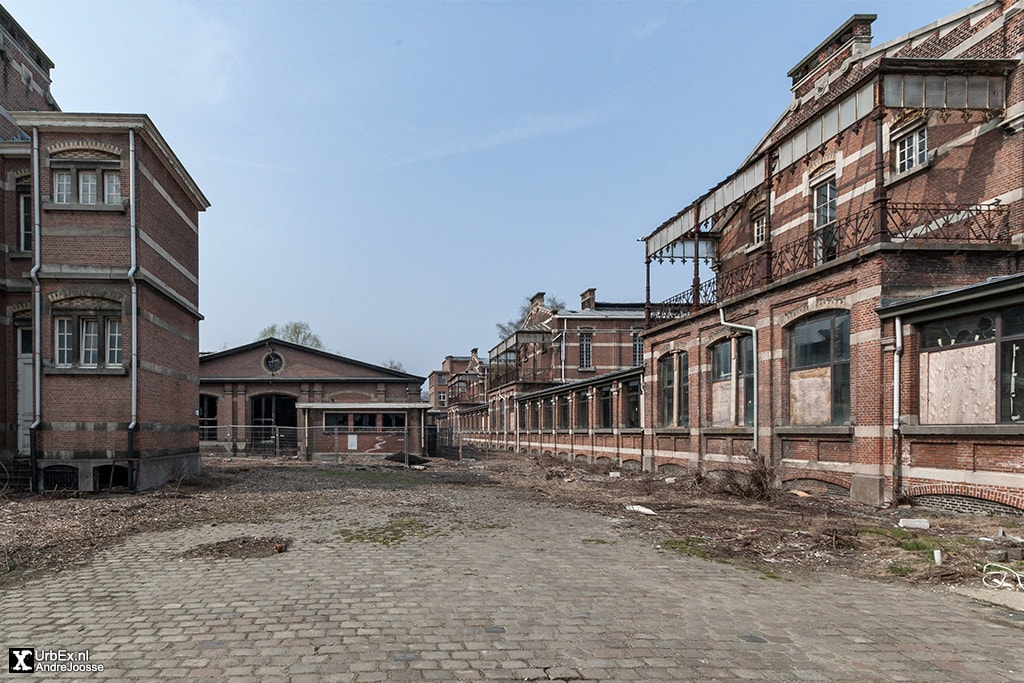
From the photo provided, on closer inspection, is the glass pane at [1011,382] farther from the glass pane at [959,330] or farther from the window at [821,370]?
the window at [821,370]

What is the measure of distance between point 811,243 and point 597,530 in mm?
12961

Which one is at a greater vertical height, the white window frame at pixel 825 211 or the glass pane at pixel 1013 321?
the white window frame at pixel 825 211

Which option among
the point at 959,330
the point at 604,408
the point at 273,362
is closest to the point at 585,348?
the point at 604,408

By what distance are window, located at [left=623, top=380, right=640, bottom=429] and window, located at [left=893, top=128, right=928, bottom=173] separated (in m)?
12.1

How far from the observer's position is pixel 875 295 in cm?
1381

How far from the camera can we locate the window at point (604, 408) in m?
29.8

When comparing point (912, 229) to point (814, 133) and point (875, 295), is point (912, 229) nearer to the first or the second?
point (814, 133)

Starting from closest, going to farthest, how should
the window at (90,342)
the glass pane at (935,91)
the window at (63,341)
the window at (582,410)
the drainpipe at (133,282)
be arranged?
the glass pane at (935,91) < the window at (63,341) < the drainpipe at (133,282) < the window at (90,342) < the window at (582,410)

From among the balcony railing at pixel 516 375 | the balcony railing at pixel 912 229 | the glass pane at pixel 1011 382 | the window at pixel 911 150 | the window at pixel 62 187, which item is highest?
the window at pixel 911 150

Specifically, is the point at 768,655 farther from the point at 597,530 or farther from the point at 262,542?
the point at 262,542

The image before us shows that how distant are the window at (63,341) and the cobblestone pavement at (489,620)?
9.27 m

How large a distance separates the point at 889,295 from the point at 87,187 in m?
18.6

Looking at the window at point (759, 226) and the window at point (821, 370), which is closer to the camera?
the window at point (821, 370)

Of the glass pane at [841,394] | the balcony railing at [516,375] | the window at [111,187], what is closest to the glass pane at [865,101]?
the glass pane at [841,394]
